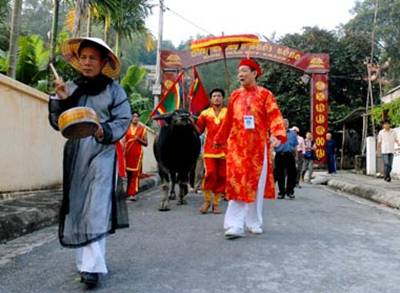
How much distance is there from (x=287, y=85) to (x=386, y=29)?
19129 mm

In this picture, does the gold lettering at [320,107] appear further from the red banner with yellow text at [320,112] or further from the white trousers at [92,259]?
the white trousers at [92,259]

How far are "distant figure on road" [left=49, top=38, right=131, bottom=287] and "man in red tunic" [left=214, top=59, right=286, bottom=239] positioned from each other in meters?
1.79

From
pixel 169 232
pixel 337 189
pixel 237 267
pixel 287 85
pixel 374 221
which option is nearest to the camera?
pixel 237 267

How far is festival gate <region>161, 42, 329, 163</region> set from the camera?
847 inches

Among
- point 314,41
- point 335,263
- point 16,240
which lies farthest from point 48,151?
point 314,41

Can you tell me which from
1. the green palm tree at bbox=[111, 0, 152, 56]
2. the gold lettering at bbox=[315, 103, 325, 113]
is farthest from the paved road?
the green palm tree at bbox=[111, 0, 152, 56]

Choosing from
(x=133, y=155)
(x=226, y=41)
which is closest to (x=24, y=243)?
(x=133, y=155)

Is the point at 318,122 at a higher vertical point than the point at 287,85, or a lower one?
lower

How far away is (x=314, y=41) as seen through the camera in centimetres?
2817

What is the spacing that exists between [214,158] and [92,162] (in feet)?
12.9

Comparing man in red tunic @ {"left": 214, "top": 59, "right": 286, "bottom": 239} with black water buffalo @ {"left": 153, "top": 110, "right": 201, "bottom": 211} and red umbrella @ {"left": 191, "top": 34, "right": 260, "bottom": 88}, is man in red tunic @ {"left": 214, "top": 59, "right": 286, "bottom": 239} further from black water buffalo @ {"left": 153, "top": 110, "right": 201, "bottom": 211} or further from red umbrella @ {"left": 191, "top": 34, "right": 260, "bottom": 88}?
red umbrella @ {"left": 191, "top": 34, "right": 260, "bottom": 88}

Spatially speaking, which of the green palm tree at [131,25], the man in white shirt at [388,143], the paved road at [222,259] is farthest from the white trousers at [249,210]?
Result: the green palm tree at [131,25]

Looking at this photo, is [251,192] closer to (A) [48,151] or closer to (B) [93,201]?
(B) [93,201]

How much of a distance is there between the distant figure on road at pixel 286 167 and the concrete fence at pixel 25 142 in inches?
161
